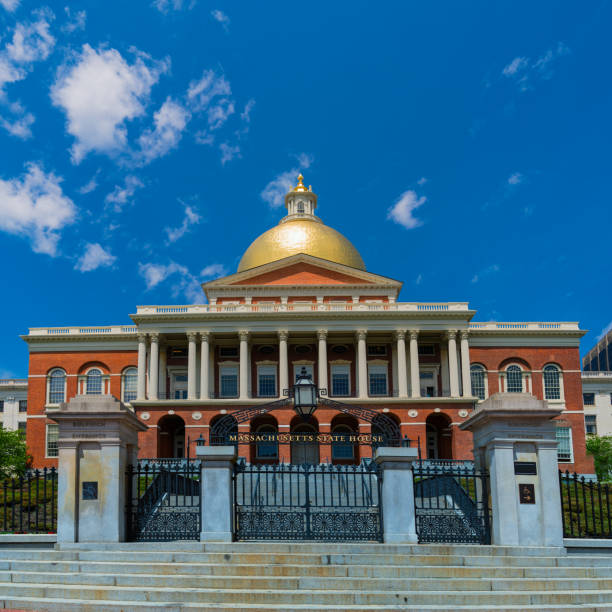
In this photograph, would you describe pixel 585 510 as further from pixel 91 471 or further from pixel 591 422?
pixel 591 422

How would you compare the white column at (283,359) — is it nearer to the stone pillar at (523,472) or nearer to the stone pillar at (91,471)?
the stone pillar at (91,471)

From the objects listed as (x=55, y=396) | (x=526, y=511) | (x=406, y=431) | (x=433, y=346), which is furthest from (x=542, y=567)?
(x=55, y=396)

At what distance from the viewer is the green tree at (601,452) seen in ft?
204

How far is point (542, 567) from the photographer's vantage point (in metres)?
14.1

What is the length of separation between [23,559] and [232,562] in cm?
394

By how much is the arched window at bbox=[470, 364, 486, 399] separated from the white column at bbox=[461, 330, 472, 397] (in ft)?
11.8

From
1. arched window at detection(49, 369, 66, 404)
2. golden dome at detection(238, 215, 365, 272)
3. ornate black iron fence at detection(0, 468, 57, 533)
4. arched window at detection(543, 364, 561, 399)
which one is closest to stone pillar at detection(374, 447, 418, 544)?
ornate black iron fence at detection(0, 468, 57, 533)

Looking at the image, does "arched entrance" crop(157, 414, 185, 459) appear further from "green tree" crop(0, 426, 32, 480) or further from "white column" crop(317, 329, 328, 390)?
"white column" crop(317, 329, 328, 390)

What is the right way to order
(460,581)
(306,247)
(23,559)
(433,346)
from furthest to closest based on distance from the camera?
(306,247) → (433,346) → (23,559) → (460,581)

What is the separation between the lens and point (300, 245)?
6944cm

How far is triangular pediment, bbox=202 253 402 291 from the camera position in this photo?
64.4 m

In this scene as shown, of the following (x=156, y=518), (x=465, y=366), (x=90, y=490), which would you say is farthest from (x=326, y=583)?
(x=465, y=366)

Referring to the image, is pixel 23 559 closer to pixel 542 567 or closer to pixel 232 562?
pixel 232 562

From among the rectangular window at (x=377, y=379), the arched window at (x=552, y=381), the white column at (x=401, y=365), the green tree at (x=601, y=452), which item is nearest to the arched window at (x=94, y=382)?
the rectangular window at (x=377, y=379)
